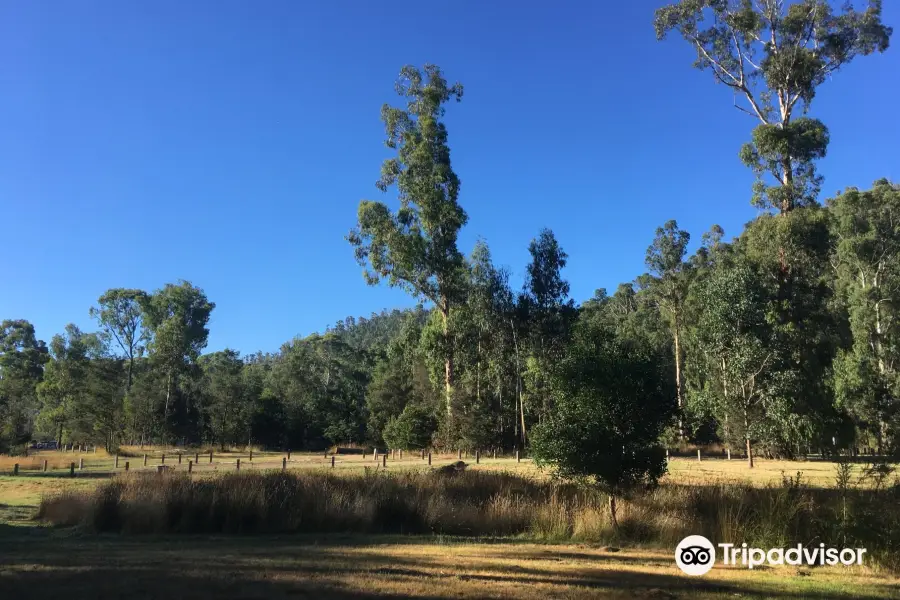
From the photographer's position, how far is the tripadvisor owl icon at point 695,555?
9.26 metres

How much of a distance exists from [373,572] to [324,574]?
0.65m

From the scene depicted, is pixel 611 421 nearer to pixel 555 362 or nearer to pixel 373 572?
pixel 373 572

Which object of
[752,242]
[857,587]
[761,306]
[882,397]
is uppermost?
[752,242]

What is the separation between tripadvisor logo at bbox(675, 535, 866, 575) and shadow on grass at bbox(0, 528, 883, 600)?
1.69 feet

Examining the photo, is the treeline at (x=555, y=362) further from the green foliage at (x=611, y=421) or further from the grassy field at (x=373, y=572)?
the grassy field at (x=373, y=572)

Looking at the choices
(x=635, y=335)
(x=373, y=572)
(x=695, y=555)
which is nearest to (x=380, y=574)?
(x=373, y=572)

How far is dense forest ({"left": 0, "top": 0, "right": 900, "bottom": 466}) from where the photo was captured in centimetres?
3684

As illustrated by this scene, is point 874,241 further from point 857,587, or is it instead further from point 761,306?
point 857,587

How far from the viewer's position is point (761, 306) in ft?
124

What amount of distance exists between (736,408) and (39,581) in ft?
126

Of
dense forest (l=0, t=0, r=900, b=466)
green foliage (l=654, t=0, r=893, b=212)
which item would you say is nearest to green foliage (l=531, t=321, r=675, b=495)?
dense forest (l=0, t=0, r=900, b=466)

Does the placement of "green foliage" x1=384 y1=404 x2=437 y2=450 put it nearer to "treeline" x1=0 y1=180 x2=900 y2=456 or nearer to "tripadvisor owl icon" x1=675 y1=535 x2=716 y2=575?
"treeline" x1=0 y1=180 x2=900 y2=456

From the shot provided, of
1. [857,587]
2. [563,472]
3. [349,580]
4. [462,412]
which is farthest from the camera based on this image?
[462,412]

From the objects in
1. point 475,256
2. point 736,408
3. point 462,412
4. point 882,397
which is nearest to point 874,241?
point 882,397
